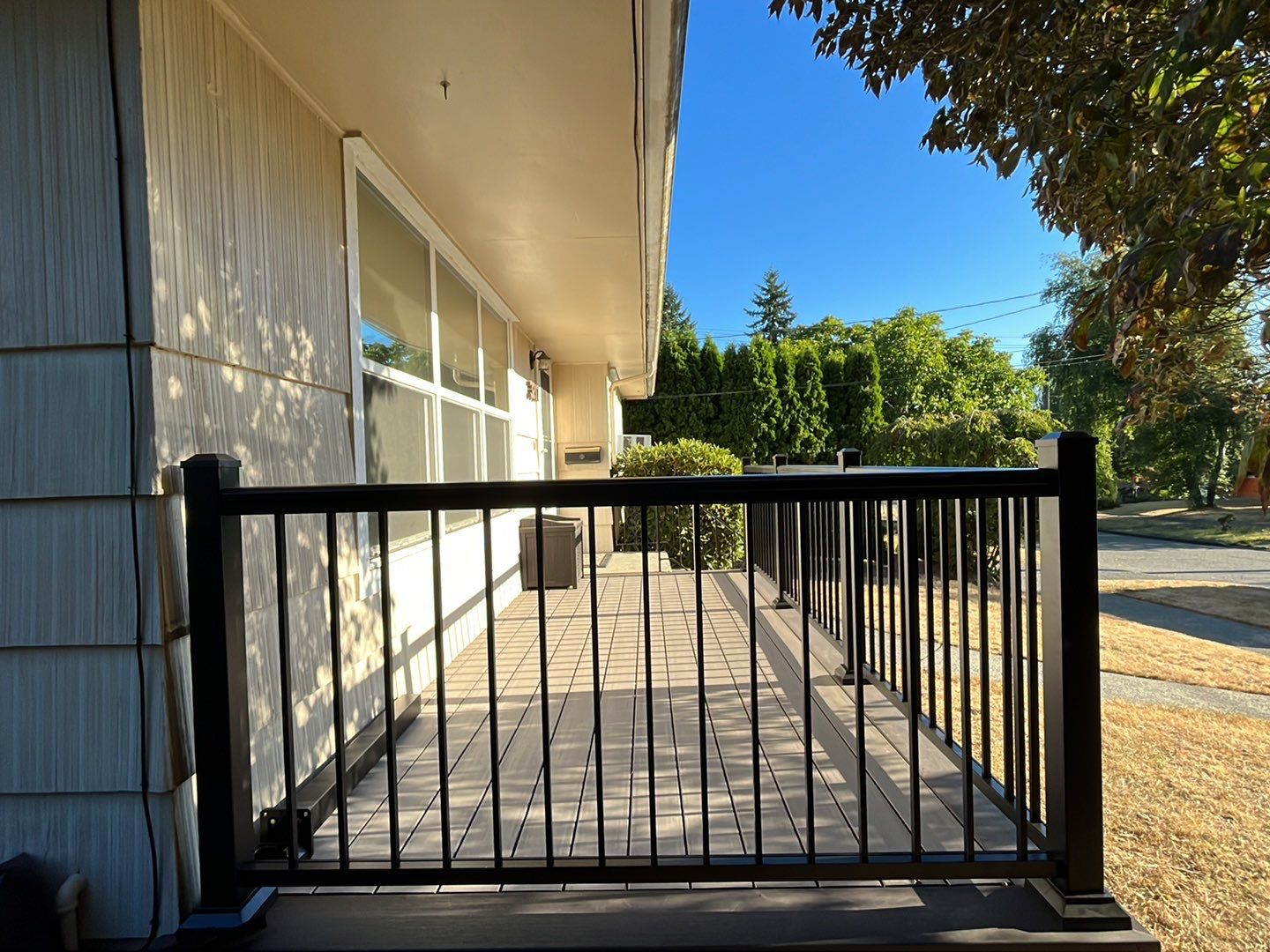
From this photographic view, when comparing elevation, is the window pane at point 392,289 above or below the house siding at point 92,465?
above

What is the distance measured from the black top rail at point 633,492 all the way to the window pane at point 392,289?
1.55 m

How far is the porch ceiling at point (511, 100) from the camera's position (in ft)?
6.79

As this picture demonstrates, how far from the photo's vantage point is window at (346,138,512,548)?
10.0ft

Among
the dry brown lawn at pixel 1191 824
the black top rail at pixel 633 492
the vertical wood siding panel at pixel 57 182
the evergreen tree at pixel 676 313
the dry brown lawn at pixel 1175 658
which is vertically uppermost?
the evergreen tree at pixel 676 313

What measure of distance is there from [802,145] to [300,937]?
158 ft

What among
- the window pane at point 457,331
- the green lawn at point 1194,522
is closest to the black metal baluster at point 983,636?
the window pane at point 457,331

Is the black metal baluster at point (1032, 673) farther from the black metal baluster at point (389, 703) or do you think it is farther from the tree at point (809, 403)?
the tree at point (809, 403)

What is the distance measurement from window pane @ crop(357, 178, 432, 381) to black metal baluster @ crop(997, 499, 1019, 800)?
8.32 ft

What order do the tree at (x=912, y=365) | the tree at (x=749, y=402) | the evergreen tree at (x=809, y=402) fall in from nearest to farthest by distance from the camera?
the tree at (x=749, y=402), the evergreen tree at (x=809, y=402), the tree at (x=912, y=365)

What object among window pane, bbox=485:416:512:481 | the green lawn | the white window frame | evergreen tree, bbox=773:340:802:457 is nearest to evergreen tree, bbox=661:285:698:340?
evergreen tree, bbox=773:340:802:457

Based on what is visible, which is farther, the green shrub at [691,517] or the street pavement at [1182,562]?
the street pavement at [1182,562]

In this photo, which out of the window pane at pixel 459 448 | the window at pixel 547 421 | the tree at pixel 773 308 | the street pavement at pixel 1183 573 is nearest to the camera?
the window pane at pixel 459 448

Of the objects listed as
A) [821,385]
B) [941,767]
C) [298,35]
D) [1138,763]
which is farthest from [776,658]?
[821,385]

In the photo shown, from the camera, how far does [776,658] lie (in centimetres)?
377
